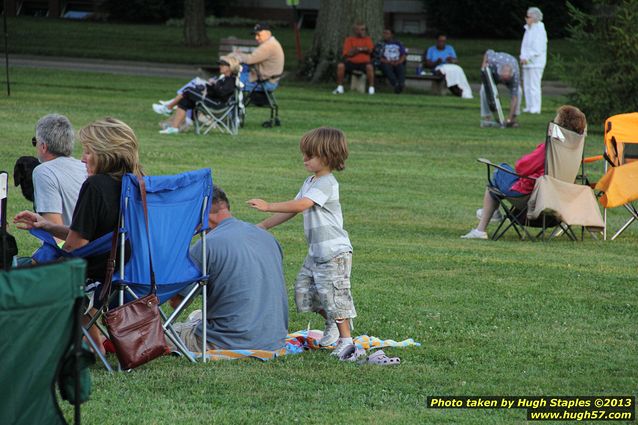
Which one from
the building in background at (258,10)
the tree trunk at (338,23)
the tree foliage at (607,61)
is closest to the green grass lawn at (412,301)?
the tree foliage at (607,61)

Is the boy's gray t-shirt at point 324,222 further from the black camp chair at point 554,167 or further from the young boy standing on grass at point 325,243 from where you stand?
the black camp chair at point 554,167

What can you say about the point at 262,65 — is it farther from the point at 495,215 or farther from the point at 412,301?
the point at 412,301

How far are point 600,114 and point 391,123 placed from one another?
12.5 feet

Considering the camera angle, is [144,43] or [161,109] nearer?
[161,109]

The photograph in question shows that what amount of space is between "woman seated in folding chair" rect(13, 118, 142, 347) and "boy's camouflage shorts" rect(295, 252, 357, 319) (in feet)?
3.68

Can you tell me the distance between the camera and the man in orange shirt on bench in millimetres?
27688

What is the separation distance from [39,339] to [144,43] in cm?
4115

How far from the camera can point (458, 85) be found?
29.2 m

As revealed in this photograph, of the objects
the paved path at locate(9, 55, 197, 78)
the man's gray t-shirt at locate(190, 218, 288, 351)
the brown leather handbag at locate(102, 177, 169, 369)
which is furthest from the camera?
the paved path at locate(9, 55, 197, 78)

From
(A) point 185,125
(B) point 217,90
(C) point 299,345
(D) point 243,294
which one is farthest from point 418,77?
(D) point 243,294

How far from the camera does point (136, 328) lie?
6.09 m

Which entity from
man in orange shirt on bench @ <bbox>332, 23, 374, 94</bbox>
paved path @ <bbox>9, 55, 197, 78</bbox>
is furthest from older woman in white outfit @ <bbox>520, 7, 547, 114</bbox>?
paved path @ <bbox>9, 55, 197, 78</bbox>

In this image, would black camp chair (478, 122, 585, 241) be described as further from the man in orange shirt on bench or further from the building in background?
the building in background

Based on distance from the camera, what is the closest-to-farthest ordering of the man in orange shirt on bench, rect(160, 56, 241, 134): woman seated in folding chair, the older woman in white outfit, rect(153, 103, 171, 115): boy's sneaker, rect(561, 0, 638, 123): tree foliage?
1. rect(160, 56, 241, 134): woman seated in folding chair
2. rect(153, 103, 171, 115): boy's sneaker
3. rect(561, 0, 638, 123): tree foliage
4. the older woman in white outfit
5. the man in orange shirt on bench
